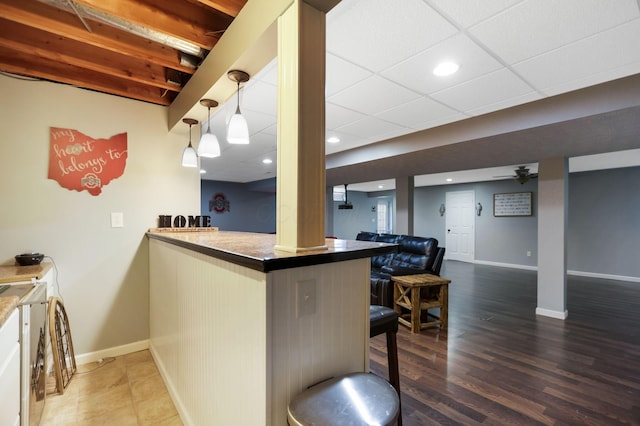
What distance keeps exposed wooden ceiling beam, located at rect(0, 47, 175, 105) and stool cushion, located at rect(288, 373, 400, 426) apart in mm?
2848

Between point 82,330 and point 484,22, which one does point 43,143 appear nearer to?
point 82,330

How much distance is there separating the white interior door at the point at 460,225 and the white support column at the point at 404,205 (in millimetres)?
3623

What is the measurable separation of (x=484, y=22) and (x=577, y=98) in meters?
1.55

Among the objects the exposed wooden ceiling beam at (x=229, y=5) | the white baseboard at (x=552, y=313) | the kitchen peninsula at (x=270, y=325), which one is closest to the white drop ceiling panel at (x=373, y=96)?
the exposed wooden ceiling beam at (x=229, y=5)

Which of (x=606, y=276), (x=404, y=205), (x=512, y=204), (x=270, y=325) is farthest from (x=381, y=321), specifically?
(x=512, y=204)

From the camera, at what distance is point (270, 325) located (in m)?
1.00

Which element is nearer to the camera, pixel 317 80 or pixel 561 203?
pixel 317 80

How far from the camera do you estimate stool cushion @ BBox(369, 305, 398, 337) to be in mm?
1548

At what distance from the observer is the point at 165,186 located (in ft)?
9.46

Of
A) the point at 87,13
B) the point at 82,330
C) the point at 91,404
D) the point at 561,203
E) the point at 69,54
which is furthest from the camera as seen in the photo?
the point at 561,203

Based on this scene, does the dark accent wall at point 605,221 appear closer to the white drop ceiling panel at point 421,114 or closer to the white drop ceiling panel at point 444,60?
the white drop ceiling panel at point 421,114

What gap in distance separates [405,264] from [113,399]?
11.7 feet

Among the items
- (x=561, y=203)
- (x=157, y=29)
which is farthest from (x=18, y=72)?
(x=561, y=203)

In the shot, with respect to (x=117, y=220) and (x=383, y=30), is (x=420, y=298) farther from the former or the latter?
(x=117, y=220)
